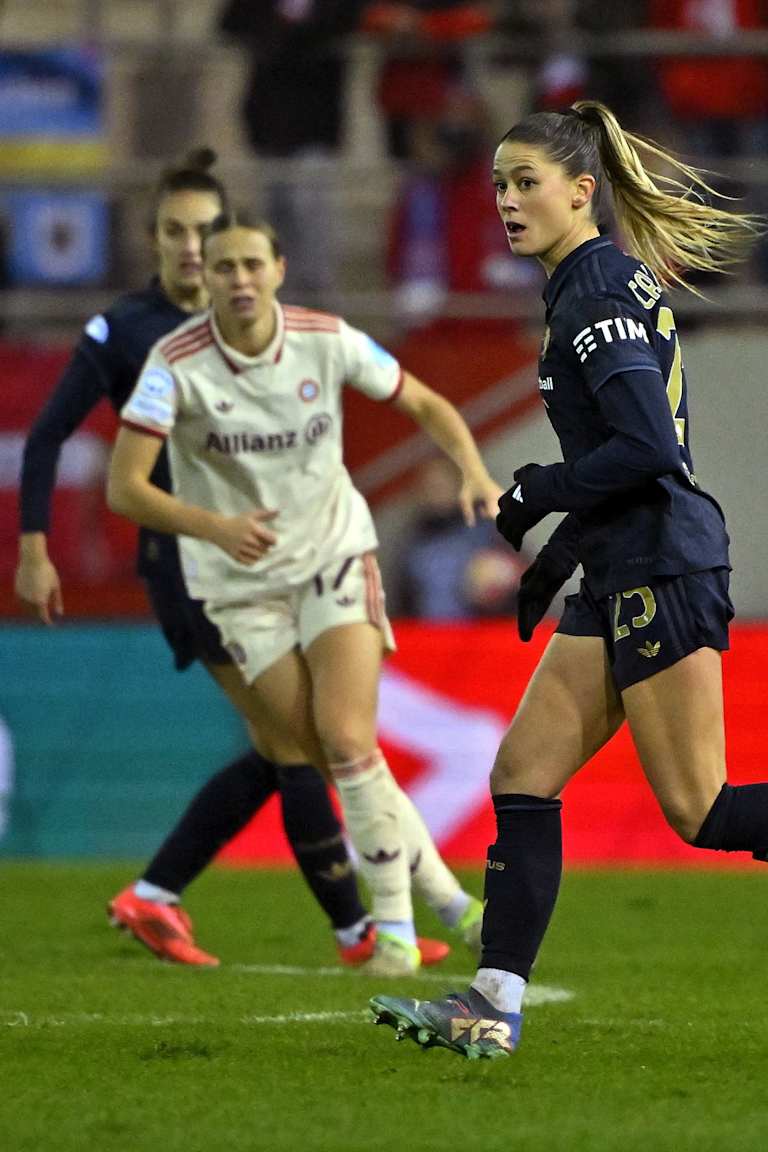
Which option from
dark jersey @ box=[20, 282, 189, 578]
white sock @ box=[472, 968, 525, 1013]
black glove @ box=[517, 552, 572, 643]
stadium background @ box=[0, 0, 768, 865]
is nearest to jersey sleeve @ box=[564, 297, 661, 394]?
black glove @ box=[517, 552, 572, 643]

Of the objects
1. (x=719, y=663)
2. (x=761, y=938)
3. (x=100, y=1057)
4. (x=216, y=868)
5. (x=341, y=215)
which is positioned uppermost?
(x=341, y=215)

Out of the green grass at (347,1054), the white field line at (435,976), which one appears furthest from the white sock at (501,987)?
the white field line at (435,976)

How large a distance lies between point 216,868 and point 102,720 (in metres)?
0.96

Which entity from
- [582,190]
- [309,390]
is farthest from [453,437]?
[582,190]

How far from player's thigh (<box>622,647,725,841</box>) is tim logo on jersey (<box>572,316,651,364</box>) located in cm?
65

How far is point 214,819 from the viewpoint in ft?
21.7

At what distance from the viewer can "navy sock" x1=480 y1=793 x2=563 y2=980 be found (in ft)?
14.1

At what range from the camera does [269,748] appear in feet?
20.8

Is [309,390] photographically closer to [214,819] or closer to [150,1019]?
[214,819]

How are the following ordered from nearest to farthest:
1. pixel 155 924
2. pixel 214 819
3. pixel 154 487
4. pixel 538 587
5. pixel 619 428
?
pixel 619 428 < pixel 538 587 < pixel 154 487 < pixel 155 924 < pixel 214 819

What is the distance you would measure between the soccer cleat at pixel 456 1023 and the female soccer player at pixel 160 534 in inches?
90.3

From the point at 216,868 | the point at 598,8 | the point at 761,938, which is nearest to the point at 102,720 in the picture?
the point at 216,868

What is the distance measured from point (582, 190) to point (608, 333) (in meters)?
0.40

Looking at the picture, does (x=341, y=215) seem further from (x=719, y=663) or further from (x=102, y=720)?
(x=719, y=663)
